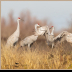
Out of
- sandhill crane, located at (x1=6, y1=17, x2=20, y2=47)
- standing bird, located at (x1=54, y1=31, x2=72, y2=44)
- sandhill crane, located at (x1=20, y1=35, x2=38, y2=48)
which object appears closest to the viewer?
standing bird, located at (x1=54, y1=31, x2=72, y2=44)

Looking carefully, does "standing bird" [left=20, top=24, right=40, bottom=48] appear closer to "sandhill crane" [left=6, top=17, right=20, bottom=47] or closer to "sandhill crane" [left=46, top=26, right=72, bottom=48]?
"sandhill crane" [left=6, top=17, right=20, bottom=47]

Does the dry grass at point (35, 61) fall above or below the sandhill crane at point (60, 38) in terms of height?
below

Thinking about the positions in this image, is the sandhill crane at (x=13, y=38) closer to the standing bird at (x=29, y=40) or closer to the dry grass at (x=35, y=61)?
the standing bird at (x=29, y=40)

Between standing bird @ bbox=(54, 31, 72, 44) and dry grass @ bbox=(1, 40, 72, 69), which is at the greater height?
standing bird @ bbox=(54, 31, 72, 44)

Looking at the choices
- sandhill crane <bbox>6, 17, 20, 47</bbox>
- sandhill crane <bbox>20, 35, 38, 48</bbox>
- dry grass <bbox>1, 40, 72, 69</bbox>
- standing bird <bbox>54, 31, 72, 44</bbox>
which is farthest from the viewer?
sandhill crane <bbox>20, 35, 38, 48</bbox>

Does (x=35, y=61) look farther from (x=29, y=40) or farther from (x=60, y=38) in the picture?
(x=29, y=40)

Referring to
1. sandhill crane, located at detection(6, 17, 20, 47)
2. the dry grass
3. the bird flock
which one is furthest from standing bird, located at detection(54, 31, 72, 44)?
sandhill crane, located at detection(6, 17, 20, 47)

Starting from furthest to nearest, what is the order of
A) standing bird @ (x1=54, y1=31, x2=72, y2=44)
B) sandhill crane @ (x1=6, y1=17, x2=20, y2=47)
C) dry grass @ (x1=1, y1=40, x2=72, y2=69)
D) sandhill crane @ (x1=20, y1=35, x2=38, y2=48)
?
sandhill crane @ (x1=20, y1=35, x2=38, y2=48), sandhill crane @ (x1=6, y1=17, x2=20, y2=47), standing bird @ (x1=54, y1=31, x2=72, y2=44), dry grass @ (x1=1, y1=40, x2=72, y2=69)

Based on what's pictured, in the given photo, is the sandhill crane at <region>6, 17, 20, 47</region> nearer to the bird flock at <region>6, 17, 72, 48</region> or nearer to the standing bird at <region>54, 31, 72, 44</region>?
the bird flock at <region>6, 17, 72, 48</region>

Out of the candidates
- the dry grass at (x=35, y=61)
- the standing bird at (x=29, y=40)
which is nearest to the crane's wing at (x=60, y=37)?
the standing bird at (x=29, y=40)

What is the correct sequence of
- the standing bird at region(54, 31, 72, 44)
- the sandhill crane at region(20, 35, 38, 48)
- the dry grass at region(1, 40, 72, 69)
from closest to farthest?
the dry grass at region(1, 40, 72, 69)
the standing bird at region(54, 31, 72, 44)
the sandhill crane at region(20, 35, 38, 48)

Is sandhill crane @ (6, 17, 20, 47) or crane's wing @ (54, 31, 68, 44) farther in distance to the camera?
sandhill crane @ (6, 17, 20, 47)

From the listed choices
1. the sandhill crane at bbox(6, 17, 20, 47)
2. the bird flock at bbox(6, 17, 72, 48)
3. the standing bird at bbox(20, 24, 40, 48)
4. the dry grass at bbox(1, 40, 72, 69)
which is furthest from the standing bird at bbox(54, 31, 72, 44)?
the sandhill crane at bbox(6, 17, 20, 47)

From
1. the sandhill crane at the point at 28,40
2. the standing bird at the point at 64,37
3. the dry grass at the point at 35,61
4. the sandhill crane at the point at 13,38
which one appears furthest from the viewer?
the sandhill crane at the point at 28,40
